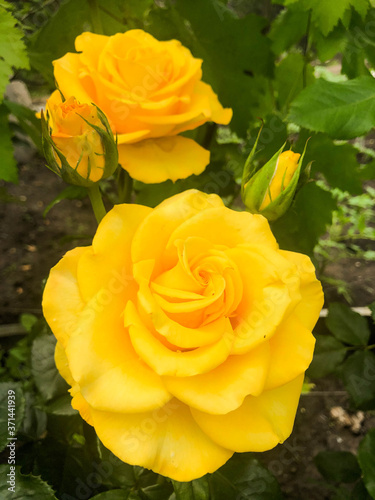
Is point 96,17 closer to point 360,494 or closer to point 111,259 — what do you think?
point 111,259

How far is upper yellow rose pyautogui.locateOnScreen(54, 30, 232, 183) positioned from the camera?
0.51m

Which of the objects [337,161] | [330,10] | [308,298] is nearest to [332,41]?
[330,10]

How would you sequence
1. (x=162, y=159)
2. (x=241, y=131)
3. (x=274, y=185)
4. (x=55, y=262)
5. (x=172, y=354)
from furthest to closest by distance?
(x=55, y=262), (x=241, y=131), (x=162, y=159), (x=274, y=185), (x=172, y=354)

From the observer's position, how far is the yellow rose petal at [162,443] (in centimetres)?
35

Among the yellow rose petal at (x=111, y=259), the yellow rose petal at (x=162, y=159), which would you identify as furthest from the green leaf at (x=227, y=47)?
the yellow rose petal at (x=111, y=259)

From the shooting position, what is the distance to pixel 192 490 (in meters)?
0.48

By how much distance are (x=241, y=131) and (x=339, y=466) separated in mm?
640

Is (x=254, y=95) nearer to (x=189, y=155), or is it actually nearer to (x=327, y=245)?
(x=189, y=155)

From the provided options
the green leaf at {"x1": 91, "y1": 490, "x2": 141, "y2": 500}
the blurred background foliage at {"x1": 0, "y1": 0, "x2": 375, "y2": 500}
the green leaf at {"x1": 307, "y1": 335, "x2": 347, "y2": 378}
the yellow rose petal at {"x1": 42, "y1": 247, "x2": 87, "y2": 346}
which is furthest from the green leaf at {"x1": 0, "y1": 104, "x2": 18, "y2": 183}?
the green leaf at {"x1": 307, "y1": 335, "x2": 347, "y2": 378}

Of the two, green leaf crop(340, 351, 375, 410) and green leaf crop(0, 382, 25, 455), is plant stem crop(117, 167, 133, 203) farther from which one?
green leaf crop(340, 351, 375, 410)

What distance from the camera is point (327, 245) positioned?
5.31ft

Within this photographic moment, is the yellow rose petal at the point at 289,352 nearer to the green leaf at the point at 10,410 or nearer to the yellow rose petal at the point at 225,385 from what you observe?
the yellow rose petal at the point at 225,385

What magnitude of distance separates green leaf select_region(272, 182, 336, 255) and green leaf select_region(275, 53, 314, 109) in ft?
0.62

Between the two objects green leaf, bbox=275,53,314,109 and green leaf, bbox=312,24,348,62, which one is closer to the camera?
green leaf, bbox=312,24,348,62
